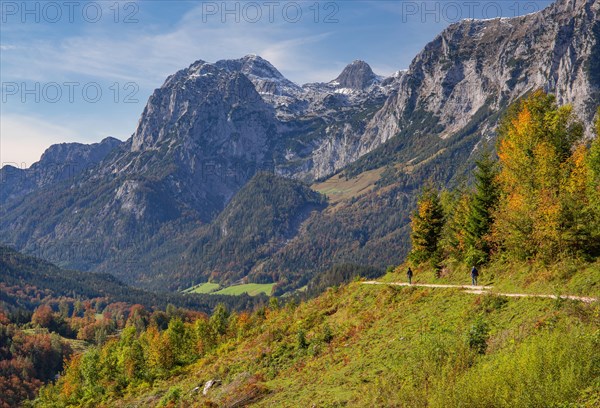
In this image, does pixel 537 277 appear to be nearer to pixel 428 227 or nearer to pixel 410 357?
pixel 410 357

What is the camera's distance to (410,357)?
3325 cm

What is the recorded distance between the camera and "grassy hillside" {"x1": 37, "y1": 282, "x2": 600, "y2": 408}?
22031 millimetres

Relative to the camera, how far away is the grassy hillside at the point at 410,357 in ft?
72.3

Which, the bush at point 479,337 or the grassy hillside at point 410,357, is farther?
the bush at point 479,337

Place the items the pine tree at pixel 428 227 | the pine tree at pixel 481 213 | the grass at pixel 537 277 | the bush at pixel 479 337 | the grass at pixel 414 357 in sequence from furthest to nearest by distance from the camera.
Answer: the pine tree at pixel 428 227 < the pine tree at pixel 481 213 < the grass at pixel 537 277 < the bush at pixel 479 337 < the grass at pixel 414 357

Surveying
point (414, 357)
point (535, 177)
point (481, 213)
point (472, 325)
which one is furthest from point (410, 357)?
point (535, 177)

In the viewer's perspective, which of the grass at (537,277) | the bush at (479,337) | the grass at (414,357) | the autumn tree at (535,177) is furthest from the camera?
the autumn tree at (535,177)

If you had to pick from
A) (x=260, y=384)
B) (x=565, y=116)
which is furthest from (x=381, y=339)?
(x=565, y=116)

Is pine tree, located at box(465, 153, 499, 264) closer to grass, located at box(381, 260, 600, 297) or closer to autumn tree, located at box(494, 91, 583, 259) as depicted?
autumn tree, located at box(494, 91, 583, 259)

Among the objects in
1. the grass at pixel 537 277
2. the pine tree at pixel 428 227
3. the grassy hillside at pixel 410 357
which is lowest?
the grassy hillside at pixel 410 357

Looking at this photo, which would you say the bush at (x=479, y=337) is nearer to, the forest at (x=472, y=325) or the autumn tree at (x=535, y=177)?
the forest at (x=472, y=325)

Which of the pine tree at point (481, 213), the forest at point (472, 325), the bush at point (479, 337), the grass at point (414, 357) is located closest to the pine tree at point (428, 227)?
the forest at point (472, 325)

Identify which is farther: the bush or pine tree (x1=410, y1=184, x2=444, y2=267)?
pine tree (x1=410, y1=184, x2=444, y2=267)

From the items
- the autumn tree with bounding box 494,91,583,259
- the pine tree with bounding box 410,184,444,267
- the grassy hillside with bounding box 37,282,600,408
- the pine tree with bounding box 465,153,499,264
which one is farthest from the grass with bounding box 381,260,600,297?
the pine tree with bounding box 410,184,444,267
